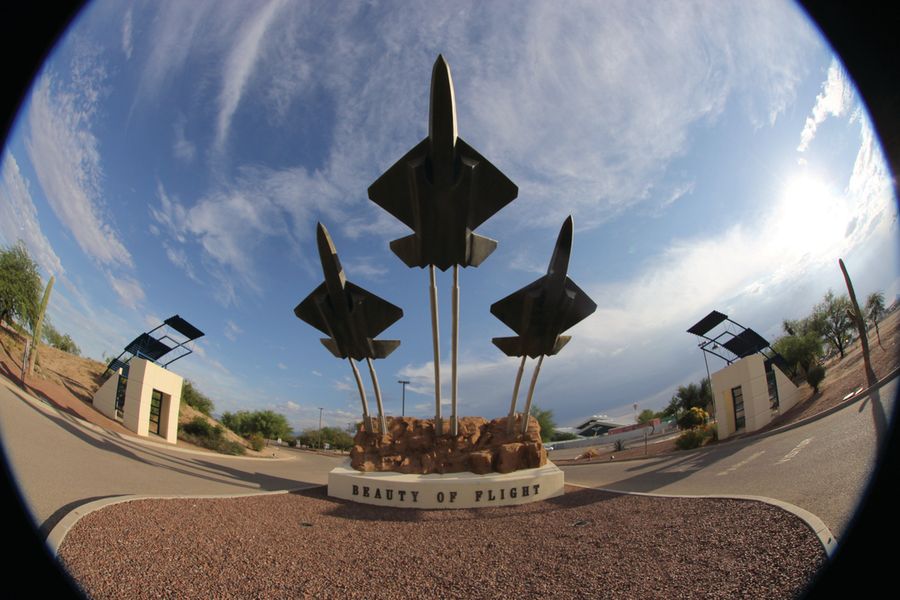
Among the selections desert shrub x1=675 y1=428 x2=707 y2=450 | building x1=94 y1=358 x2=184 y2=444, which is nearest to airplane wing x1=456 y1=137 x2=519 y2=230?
desert shrub x1=675 y1=428 x2=707 y2=450

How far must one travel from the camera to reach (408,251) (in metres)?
12.3

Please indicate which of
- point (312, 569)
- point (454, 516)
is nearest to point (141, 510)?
point (312, 569)

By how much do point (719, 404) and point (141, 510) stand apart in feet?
41.1

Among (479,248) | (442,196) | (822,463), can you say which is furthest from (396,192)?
(822,463)

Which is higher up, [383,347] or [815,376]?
[383,347]

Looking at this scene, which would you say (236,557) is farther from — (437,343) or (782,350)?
(437,343)

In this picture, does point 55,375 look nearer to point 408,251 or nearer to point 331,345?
point 331,345

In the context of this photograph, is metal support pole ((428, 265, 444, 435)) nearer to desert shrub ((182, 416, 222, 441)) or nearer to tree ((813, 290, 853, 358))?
tree ((813, 290, 853, 358))

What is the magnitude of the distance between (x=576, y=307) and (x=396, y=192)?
27.4 feet

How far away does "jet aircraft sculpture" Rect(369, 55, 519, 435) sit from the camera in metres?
9.31

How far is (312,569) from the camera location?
438 centimetres

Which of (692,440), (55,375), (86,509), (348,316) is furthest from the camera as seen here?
(692,440)

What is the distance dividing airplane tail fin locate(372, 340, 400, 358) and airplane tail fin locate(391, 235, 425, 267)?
4.22 meters

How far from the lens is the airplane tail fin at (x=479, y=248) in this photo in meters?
12.0
